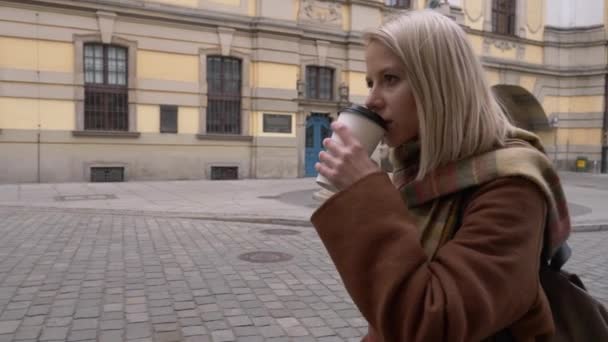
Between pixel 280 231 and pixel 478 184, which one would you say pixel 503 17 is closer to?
pixel 280 231

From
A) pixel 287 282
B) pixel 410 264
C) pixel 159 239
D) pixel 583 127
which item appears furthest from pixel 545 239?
pixel 583 127

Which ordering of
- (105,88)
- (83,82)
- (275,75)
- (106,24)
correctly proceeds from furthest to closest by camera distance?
1. (275,75)
2. (105,88)
3. (106,24)
4. (83,82)

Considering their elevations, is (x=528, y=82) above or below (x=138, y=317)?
above

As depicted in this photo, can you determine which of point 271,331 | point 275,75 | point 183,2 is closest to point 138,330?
point 271,331

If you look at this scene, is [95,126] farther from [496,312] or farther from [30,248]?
[496,312]

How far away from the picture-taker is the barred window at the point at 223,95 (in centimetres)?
1744

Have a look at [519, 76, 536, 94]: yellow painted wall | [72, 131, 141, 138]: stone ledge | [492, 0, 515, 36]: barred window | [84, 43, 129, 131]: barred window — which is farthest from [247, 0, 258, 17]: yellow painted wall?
[519, 76, 536, 94]: yellow painted wall

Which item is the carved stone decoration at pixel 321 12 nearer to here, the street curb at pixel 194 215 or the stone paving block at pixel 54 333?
the street curb at pixel 194 215

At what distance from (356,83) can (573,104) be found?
12826 mm

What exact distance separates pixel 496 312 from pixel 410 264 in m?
0.19

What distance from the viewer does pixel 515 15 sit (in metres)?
24.1

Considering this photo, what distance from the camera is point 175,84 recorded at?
16672 millimetres

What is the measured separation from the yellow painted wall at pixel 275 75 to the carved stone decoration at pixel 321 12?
Answer: 1.95m

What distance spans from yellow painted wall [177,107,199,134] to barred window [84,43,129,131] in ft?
5.35
